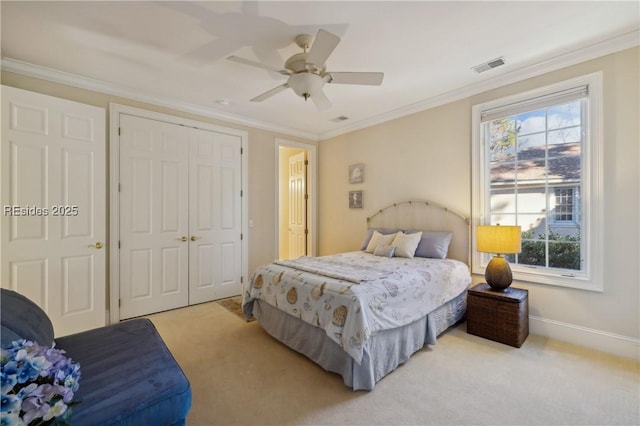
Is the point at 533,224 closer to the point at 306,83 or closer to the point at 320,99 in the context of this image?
the point at 320,99

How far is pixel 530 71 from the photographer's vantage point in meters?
2.94

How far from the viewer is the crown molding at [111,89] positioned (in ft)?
9.17

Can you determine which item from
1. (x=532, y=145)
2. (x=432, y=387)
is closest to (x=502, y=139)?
(x=532, y=145)

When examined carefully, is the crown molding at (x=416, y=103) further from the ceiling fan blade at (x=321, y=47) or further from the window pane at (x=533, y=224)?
the ceiling fan blade at (x=321, y=47)

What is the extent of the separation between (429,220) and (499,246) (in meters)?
1.13

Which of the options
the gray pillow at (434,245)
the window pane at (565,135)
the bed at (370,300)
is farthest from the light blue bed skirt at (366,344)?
the window pane at (565,135)

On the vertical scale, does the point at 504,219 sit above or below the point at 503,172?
below

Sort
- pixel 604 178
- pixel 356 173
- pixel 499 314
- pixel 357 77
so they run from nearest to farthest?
pixel 357 77, pixel 604 178, pixel 499 314, pixel 356 173

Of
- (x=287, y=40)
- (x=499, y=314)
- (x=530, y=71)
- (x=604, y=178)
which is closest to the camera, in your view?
(x=287, y=40)

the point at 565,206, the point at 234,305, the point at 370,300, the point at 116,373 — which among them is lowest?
the point at 234,305

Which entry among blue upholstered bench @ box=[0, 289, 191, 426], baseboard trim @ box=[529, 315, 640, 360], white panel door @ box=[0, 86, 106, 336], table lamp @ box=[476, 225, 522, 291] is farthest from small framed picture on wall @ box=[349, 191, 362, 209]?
blue upholstered bench @ box=[0, 289, 191, 426]

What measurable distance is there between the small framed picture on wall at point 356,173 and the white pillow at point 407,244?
150 cm

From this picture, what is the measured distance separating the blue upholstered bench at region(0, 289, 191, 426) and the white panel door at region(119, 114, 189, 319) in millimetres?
1823

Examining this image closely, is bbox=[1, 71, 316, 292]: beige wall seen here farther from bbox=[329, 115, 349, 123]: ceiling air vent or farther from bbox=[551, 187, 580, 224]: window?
bbox=[551, 187, 580, 224]: window
